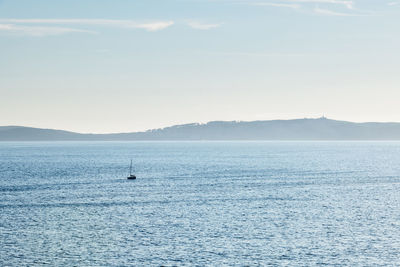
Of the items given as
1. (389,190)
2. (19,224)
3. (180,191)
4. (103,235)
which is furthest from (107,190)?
(389,190)

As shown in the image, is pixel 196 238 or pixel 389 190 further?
pixel 389 190

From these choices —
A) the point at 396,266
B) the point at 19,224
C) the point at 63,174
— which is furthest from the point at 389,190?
the point at 63,174

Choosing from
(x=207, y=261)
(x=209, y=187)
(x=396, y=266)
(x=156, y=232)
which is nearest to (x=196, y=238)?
(x=156, y=232)

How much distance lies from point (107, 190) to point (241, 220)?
161ft

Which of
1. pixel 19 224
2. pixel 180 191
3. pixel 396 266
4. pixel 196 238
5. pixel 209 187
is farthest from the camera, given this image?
pixel 209 187

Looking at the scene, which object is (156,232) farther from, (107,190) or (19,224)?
(107,190)

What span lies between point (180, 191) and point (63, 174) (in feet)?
193

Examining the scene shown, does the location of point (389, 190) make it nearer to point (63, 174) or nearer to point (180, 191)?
point (180, 191)

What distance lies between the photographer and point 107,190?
122m

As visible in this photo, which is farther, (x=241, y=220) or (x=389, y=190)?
(x=389, y=190)

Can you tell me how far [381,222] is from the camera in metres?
78.6

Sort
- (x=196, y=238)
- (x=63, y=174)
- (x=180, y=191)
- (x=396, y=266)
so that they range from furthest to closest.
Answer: (x=63, y=174)
(x=180, y=191)
(x=196, y=238)
(x=396, y=266)

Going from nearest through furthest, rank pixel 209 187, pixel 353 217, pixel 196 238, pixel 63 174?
pixel 196 238
pixel 353 217
pixel 209 187
pixel 63 174

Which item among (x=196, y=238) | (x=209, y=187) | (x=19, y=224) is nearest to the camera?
(x=196, y=238)
